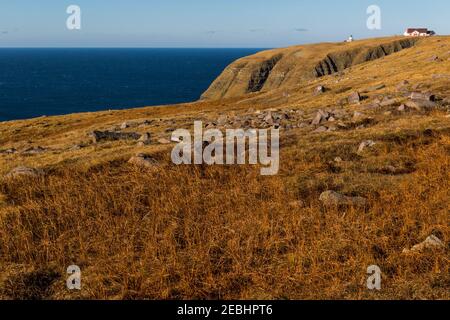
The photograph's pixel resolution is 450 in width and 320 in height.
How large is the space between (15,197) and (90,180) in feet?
6.52

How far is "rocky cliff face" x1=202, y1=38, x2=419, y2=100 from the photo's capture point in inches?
5694

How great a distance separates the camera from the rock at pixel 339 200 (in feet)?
31.8

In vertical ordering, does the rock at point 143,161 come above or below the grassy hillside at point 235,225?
above

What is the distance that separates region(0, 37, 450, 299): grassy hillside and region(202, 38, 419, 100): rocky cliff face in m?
126

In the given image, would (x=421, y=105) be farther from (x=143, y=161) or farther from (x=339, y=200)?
(x=143, y=161)

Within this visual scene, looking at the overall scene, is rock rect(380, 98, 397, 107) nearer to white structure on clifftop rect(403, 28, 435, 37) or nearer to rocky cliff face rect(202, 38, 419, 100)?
rocky cliff face rect(202, 38, 419, 100)

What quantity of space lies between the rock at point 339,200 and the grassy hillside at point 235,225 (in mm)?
198

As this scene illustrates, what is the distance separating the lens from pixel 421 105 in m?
20.9

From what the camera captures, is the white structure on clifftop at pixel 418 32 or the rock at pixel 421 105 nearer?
the rock at pixel 421 105

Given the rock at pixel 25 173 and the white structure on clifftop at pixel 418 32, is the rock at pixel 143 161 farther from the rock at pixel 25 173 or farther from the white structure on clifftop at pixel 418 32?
the white structure on clifftop at pixel 418 32

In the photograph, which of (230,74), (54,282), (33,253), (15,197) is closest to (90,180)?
(15,197)

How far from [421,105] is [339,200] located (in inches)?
541

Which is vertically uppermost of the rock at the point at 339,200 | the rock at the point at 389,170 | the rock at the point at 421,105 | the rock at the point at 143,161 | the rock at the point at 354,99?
the rock at the point at 354,99

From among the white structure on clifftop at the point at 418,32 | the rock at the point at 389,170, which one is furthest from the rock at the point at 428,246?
the white structure on clifftop at the point at 418,32
